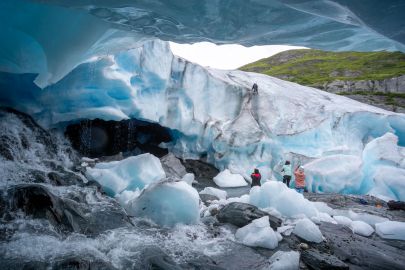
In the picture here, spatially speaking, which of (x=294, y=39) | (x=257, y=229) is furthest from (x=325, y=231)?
(x=294, y=39)

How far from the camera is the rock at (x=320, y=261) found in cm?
538

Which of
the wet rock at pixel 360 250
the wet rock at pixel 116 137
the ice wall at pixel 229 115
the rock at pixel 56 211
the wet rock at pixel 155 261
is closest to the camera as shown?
the wet rock at pixel 155 261

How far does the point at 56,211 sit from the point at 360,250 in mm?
5862

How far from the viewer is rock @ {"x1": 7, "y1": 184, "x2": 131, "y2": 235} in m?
6.00

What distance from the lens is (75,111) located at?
10703 mm

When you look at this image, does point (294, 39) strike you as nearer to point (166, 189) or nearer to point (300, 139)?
point (166, 189)

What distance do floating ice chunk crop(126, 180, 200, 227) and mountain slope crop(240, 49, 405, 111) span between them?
76.6 ft

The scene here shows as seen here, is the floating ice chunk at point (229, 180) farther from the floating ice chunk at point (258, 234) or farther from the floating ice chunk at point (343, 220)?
the floating ice chunk at point (258, 234)

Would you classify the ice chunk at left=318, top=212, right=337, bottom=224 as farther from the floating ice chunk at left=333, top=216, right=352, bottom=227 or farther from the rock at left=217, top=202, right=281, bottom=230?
the rock at left=217, top=202, right=281, bottom=230

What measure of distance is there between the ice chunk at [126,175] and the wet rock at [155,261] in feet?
12.1

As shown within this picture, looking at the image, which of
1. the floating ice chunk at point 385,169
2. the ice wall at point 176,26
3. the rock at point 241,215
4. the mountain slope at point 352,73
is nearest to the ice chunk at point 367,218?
the rock at point 241,215

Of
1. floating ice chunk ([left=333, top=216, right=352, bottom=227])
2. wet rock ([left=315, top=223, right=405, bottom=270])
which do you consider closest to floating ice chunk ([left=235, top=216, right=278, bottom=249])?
wet rock ([left=315, top=223, right=405, bottom=270])

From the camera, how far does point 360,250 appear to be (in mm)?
6285

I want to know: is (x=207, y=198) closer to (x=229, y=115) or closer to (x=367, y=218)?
(x=367, y=218)
